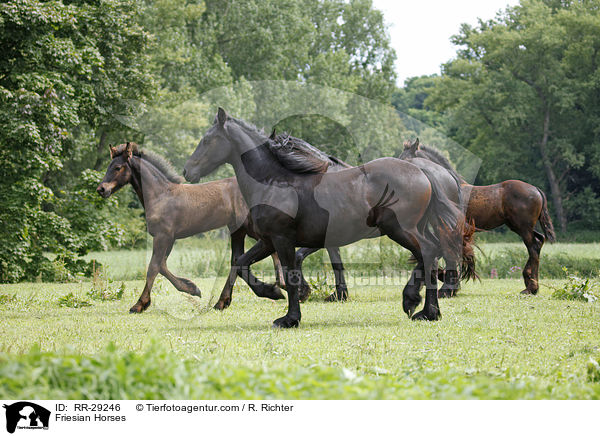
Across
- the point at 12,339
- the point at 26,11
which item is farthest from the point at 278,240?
the point at 26,11

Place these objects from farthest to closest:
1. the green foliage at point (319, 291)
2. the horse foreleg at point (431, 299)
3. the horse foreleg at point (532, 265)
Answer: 1. the horse foreleg at point (532, 265)
2. the green foliage at point (319, 291)
3. the horse foreleg at point (431, 299)

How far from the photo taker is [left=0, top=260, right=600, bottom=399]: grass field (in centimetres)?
373

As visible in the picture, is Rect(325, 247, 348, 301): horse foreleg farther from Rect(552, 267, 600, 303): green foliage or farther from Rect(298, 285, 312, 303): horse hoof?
Rect(552, 267, 600, 303): green foliage

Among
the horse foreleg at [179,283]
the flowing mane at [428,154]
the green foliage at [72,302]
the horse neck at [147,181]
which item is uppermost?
the flowing mane at [428,154]

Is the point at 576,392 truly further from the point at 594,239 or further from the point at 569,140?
A: the point at 569,140

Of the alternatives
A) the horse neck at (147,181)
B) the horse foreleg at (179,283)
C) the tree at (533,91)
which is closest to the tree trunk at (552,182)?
the tree at (533,91)

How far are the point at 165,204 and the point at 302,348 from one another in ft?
15.9

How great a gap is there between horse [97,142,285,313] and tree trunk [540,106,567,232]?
36205mm

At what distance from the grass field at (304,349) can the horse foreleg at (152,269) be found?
0.68 ft

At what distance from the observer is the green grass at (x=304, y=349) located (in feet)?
12.2

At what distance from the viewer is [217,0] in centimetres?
4472

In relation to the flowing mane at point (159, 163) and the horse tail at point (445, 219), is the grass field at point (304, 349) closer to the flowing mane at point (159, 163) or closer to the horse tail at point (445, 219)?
the horse tail at point (445, 219)

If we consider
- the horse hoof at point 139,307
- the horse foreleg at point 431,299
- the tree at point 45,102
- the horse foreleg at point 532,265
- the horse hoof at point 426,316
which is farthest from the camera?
the tree at point 45,102

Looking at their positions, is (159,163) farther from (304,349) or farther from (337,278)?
(304,349)
